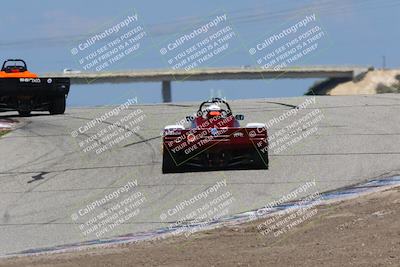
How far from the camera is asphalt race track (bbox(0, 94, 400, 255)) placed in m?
12.8

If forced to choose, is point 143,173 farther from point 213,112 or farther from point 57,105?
point 57,105

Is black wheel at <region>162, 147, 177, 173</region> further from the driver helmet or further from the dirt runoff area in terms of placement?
the dirt runoff area

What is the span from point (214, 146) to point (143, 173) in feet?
5.38

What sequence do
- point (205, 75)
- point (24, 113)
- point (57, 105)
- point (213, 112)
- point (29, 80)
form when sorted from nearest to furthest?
1. point (213, 112)
2. point (29, 80)
3. point (24, 113)
4. point (57, 105)
5. point (205, 75)

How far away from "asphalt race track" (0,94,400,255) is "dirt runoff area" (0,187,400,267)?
1728 mm

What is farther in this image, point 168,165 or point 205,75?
point 205,75

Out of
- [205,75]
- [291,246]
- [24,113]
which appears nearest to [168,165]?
[291,246]

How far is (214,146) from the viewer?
15.4m

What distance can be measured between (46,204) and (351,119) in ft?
34.6

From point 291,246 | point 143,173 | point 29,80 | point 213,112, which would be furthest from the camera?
point 29,80

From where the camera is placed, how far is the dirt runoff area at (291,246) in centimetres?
790

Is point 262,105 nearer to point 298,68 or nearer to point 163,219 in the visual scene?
point 163,219

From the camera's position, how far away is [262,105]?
91.8 ft

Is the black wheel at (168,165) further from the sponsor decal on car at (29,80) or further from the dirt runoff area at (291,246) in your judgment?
the sponsor decal on car at (29,80)
